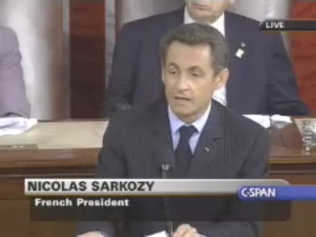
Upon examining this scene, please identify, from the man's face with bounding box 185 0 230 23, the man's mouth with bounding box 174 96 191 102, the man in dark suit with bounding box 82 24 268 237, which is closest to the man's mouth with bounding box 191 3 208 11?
the man's face with bounding box 185 0 230 23

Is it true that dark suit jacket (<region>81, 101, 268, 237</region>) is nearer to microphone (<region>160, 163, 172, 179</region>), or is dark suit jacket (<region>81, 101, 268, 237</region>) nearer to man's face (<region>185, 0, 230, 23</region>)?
microphone (<region>160, 163, 172, 179</region>)

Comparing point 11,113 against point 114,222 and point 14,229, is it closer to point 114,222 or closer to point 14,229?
point 14,229

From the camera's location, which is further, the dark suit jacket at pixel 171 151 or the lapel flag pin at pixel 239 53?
the lapel flag pin at pixel 239 53

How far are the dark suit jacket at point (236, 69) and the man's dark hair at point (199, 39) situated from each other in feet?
3.85

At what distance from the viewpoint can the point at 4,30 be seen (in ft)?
10.4

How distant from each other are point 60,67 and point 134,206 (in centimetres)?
188

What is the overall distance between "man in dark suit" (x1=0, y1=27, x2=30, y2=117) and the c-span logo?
4.34ft

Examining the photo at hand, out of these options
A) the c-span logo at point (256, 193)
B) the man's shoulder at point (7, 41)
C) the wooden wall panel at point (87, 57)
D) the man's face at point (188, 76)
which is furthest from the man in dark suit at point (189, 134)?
the wooden wall panel at point (87, 57)

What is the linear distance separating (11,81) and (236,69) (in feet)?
2.47

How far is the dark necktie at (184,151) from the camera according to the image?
1984 mm

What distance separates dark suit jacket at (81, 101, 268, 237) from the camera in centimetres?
197

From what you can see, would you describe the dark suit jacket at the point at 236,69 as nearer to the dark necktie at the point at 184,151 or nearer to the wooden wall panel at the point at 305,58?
the wooden wall panel at the point at 305,58

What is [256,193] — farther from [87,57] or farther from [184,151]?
[87,57]

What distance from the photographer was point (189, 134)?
199 centimetres
